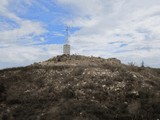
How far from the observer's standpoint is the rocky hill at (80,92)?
1605 cm

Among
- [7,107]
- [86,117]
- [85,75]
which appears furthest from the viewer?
[85,75]

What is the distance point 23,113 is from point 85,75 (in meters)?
3.57

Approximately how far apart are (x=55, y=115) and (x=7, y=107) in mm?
2377

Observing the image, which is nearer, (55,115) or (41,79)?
(55,115)

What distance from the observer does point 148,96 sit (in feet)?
56.5

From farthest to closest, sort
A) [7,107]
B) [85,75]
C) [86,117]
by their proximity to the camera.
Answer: [85,75], [7,107], [86,117]

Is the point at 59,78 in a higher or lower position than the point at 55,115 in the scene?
higher

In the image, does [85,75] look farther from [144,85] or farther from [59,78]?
[144,85]

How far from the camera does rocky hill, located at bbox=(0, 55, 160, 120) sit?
16047mm

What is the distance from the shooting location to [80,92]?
682 inches

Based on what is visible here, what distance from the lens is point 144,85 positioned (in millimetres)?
18047

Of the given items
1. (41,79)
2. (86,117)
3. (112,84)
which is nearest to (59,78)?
(41,79)

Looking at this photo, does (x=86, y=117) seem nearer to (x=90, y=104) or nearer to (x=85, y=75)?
(x=90, y=104)

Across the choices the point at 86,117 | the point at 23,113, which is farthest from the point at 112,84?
the point at 23,113
